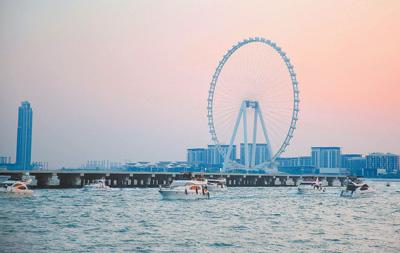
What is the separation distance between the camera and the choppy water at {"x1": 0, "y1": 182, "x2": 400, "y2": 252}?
36375 millimetres

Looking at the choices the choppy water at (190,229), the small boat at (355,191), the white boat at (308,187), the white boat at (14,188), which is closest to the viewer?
the choppy water at (190,229)

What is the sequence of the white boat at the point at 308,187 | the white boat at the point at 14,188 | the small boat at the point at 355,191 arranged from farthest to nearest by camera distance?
the white boat at the point at 308,187 → the small boat at the point at 355,191 → the white boat at the point at 14,188

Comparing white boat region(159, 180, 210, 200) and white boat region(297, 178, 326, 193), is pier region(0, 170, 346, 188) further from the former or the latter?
white boat region(297, 178, 326, 193)

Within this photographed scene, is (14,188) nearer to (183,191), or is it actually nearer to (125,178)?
(183,191)

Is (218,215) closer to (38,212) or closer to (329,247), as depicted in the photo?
(38,212)

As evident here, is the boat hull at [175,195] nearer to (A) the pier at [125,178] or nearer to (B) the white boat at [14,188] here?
(B) the white boat at [14,188]

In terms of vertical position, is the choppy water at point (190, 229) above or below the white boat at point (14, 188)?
below

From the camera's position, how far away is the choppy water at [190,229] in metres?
36.4

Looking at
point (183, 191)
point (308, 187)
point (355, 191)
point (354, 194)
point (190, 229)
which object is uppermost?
point (183, 191)

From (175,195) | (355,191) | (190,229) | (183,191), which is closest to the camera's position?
(190,229)

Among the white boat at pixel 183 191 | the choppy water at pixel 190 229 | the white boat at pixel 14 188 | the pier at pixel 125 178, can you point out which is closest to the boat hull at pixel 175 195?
the white boat at pixel 183 191

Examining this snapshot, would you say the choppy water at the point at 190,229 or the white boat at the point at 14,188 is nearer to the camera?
the choppy water at the point at 190,229

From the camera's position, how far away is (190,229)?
1783 inches

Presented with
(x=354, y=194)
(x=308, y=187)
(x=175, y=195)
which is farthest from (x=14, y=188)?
(x=308, y=187)
